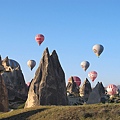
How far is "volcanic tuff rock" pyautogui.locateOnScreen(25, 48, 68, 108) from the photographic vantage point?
1252 inches

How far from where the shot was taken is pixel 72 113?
19.0 m

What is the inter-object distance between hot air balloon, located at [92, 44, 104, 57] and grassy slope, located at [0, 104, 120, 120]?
138ft

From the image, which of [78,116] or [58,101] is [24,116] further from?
[58,101]

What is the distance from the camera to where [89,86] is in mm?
73750

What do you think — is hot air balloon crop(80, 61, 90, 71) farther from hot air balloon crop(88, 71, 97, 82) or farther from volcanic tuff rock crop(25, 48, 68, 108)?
volcanic tuff rock crop(25, 48, 68, 108)

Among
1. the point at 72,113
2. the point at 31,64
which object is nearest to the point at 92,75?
the point at 31,64

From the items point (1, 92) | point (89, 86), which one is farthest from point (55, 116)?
point (89, 86)

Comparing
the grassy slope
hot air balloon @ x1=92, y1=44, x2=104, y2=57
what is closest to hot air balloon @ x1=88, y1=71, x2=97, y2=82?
hot air balloon @ x1=92, y1=44, x2=104, y2=57

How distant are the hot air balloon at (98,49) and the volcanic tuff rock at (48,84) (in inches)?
1104

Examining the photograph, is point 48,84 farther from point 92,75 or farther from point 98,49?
point 92,75

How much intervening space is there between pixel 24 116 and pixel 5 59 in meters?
57.3

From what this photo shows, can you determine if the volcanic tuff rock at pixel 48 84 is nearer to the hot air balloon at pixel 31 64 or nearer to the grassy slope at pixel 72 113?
the grassy slope at pixel 72 113

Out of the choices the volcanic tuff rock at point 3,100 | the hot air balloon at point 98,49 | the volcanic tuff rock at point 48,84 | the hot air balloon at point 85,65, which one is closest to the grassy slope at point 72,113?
the volcanic tuff rock at point 3,100

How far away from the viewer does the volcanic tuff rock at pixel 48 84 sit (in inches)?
1252
